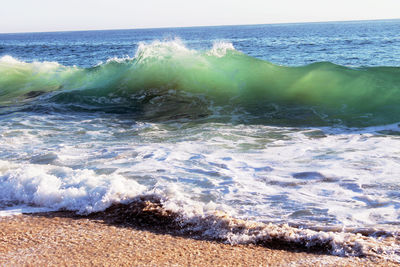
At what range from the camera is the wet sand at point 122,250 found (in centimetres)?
272

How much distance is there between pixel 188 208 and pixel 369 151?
3.10m

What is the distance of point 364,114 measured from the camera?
8.52 meters

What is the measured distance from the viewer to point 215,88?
11.4 metres

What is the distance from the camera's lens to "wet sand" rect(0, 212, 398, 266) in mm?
2725

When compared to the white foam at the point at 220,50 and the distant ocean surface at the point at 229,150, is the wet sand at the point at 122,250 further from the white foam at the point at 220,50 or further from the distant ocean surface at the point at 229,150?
the white foam at the point at 220,50

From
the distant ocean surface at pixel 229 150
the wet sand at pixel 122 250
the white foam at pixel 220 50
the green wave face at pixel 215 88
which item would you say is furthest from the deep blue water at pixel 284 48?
the wet sand at pixel 122 250

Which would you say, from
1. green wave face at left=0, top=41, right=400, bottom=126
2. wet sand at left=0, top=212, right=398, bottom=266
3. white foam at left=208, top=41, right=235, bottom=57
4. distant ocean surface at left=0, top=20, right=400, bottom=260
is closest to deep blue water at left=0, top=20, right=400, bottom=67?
white foam at left=208, top=41, right=235, bottom=57

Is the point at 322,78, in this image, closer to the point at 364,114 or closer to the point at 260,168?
the point at 364,114

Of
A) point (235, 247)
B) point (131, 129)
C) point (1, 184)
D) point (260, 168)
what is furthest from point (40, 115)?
point (235, 247)

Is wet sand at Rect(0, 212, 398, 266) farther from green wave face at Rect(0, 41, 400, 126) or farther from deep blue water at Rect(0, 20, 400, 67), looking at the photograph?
deep blue water at Rect(0, 20, 400, 67)

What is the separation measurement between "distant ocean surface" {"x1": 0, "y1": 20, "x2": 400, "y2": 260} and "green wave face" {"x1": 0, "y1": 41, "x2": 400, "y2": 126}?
47 millimetres

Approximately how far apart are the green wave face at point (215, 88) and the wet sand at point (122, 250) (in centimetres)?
512

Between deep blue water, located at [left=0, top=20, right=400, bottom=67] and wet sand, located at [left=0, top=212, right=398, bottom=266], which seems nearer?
wet sand, located at [left=0, top=212, right=398, bottom=266]

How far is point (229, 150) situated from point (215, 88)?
598 centimetres
